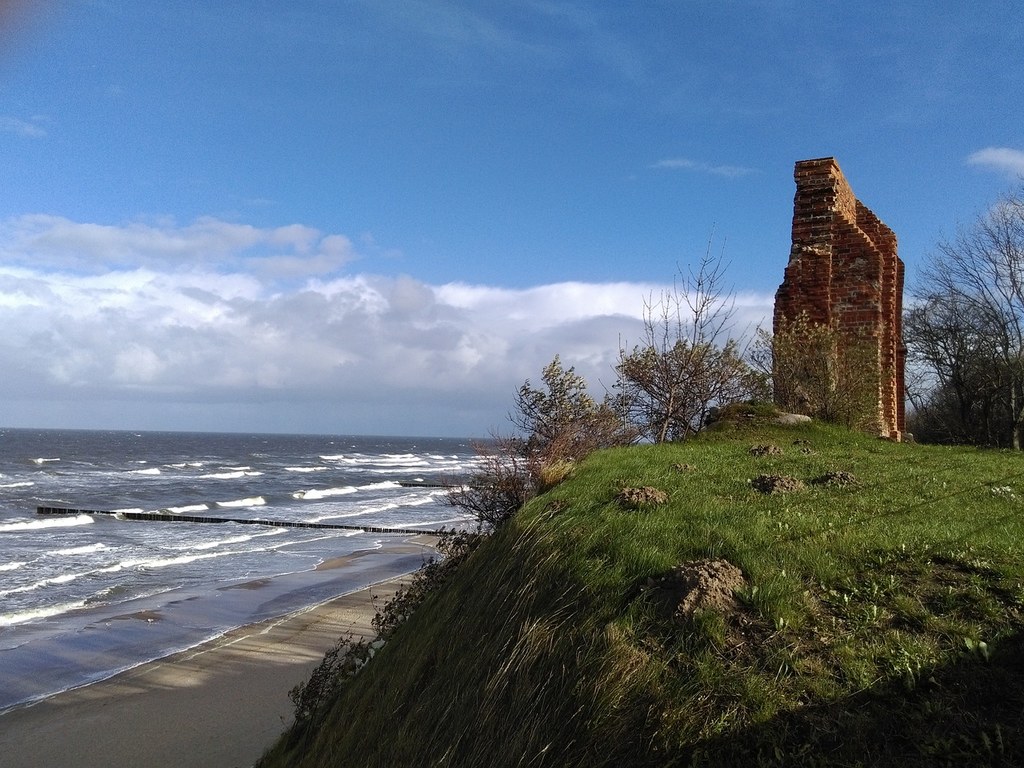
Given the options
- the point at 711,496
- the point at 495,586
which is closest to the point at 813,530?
the point at 711,496

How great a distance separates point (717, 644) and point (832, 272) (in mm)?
14088

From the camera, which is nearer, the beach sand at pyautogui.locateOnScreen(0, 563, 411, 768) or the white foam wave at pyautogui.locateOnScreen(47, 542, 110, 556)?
the beach sand at pyautogui.locateOnScreen(0, 563, 411, 768)

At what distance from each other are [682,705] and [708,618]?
1.76 feet

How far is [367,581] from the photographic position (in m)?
20.2

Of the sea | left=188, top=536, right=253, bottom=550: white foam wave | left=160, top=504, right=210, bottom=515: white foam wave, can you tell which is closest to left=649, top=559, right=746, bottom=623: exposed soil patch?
the sea

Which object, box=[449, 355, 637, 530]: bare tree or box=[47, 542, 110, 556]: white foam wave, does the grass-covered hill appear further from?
box=[47, 542, 110, 556]: white foam wave

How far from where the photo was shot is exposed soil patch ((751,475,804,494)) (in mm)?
6141

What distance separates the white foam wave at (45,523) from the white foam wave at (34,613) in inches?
552

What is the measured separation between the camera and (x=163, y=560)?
75.6 feet

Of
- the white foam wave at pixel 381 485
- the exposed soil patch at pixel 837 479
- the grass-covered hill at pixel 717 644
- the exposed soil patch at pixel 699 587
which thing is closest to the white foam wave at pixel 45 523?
the white foam wave at pixel 381 485

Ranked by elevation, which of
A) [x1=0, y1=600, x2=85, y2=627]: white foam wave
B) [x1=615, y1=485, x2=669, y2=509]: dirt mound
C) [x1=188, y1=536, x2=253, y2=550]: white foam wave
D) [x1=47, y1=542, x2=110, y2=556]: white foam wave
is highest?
[x1=615, y1=485, x2=669, y2=509]: dirt mound

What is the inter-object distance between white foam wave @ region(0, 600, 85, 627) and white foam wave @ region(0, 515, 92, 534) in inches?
552

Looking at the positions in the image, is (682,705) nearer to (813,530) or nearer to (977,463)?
(813,530)

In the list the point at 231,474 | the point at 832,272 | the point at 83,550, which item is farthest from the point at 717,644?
the point at 231,474
